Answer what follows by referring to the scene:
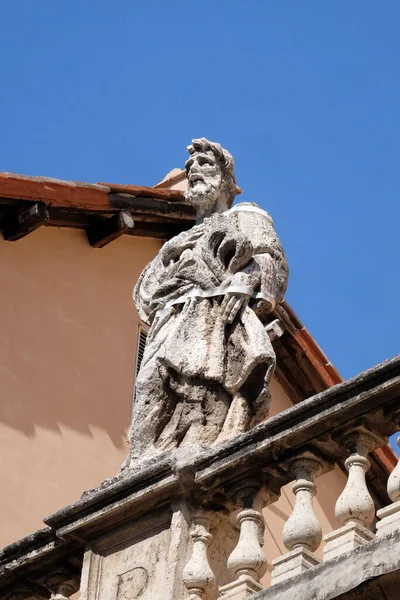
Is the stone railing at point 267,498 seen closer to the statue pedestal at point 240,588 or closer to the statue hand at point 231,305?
the statue pedestal at point 240,588

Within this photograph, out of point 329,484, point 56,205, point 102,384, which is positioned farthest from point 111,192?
point 329,484

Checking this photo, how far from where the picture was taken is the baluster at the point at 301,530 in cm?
702

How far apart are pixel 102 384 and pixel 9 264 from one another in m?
1.08

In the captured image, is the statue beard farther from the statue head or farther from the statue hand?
the statue hand

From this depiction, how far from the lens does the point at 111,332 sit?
42.9 ft

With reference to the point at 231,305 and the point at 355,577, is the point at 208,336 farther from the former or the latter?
the point at 355,577

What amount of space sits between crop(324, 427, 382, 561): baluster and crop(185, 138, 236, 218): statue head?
230 centimetres

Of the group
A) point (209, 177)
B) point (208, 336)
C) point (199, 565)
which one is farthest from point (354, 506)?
point (209, 177)

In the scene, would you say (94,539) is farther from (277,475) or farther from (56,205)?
(56,205)

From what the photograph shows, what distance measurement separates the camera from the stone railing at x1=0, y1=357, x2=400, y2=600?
273 inches

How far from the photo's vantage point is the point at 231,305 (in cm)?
850

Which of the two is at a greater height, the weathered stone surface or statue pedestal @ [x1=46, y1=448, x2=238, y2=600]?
statue pedestal @ [x1=46, y1=448, x2=238, y2=600]

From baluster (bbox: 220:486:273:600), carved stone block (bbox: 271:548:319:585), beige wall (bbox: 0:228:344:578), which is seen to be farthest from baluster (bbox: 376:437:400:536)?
beige wall (bbox: 0:228:344:578)

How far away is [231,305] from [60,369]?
4.07 meters
